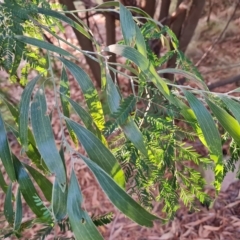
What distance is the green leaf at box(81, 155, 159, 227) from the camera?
22.0 inches

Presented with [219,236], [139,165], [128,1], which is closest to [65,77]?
[139,165]

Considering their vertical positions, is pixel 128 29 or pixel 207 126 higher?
pixel 128 29

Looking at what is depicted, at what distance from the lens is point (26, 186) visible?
785 millimetres

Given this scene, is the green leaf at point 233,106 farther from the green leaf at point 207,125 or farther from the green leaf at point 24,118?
the green leaf at point 24,118

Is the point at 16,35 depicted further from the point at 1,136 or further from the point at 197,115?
the point at 197,115

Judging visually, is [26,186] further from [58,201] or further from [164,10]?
[164,10]

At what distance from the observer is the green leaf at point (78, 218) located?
0.57 meters

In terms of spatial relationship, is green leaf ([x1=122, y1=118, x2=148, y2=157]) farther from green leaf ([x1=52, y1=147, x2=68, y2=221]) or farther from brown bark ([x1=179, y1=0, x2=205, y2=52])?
brown bark ([x1=179, y1=0, x2=205, y2=52])

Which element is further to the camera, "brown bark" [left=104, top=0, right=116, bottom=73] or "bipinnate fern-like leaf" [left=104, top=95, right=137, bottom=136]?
"brown bark" [left=104, top=0, right=116, bottom=73]

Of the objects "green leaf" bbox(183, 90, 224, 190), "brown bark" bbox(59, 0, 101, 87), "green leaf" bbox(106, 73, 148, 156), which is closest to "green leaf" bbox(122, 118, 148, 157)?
"green leaf" bbox(106, 73, 148, 156)

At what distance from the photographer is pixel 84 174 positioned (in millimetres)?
1947

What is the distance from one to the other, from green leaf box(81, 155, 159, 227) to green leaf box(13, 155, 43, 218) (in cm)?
26

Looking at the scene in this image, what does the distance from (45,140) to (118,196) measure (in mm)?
154

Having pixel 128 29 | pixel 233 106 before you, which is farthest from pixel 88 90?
pixel 233 106
